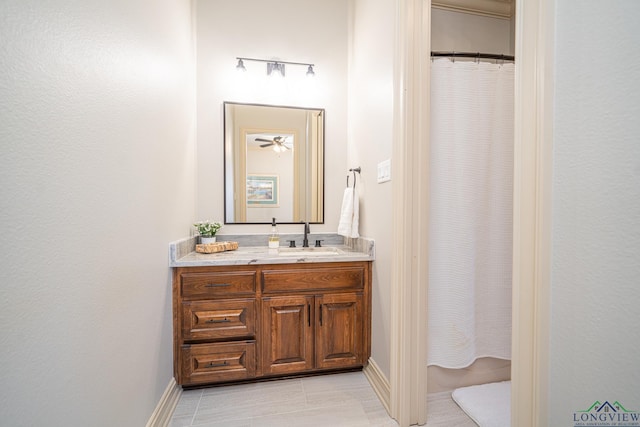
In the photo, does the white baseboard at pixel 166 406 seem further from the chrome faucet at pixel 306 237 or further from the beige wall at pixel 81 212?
the chrome faucet at pixel 306 237

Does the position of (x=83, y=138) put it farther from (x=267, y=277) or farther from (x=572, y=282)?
(x=572, y=282)

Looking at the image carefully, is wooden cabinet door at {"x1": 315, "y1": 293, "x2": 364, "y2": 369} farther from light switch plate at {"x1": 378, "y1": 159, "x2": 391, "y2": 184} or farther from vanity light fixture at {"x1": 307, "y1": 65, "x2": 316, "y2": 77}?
vanity light fixture at {"x1": 307, "y1": 65, "x2": 316, "y2": 77}

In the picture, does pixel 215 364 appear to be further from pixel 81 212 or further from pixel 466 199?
pixel 466 199

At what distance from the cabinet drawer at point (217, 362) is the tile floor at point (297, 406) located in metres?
0.10

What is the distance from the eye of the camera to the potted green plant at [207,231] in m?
1.95

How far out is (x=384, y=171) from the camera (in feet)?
5.09

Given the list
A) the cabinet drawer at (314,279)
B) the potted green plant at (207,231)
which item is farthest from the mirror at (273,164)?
the cabinet drawer at (314,279)

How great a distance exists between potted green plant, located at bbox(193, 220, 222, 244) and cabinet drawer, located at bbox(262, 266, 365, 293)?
0.61 m

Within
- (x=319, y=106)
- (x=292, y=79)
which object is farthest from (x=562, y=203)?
(x=292, y=79)

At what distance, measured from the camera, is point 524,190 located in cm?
73

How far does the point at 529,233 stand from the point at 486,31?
2081 millimetres

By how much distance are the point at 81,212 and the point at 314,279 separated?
4.08ft

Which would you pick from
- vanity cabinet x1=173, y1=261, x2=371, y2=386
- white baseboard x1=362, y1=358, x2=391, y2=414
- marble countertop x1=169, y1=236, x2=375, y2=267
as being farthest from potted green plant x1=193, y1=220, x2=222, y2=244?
white baseboard x1=362, y1=358, x2=391, y2=414

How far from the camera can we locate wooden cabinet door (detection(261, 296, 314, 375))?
1.66 m
